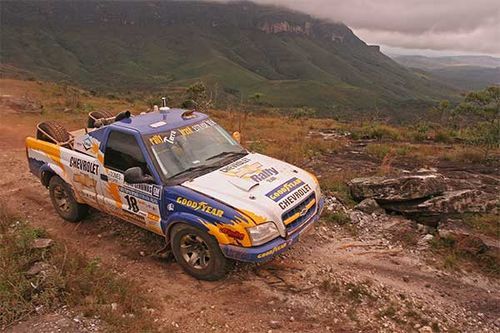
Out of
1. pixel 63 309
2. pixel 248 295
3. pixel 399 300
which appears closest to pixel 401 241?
pixel 399 300

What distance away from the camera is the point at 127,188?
5.76 metres

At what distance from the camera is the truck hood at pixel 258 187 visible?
491 centimetres

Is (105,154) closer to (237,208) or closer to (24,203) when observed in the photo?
(237,208)

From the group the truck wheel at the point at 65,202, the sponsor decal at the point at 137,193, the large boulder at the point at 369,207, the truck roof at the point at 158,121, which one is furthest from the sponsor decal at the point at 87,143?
the large boulder at the point at 369,207

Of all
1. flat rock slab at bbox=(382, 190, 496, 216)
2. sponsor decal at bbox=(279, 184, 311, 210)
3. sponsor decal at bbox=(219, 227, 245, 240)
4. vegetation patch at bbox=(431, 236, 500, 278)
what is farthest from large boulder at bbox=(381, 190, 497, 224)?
sponsor decal at bbox=(219, 227, 245, 240)

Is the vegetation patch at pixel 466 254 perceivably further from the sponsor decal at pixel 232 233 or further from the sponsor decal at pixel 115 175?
the sponsor decal at pixel 115 175

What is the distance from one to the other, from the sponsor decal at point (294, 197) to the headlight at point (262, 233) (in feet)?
1.01

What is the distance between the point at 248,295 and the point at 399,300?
198 centimetres

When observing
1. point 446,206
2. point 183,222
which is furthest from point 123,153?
point 446,206

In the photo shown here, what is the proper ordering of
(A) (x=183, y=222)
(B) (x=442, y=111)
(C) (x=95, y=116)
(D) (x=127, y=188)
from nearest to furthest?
1. (A) (x=183, y=222)
2. (D) (x=127, y=188)
3. (C) (x=95, y=116)
4. (B) (x=442, y=111)

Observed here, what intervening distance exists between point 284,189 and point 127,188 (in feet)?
7.45

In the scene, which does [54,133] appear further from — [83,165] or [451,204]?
[451,204]

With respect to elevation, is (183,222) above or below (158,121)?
below

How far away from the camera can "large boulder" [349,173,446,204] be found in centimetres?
761
